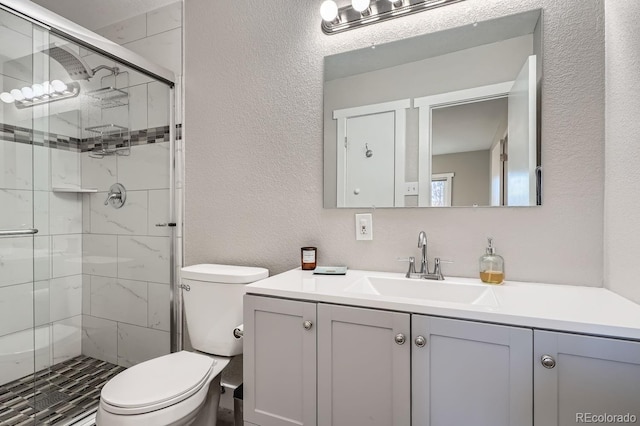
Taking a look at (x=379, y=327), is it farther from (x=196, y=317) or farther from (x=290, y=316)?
(x=196, y=317)

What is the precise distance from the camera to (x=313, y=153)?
5.21ft

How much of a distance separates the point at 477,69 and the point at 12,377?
2.78 metres

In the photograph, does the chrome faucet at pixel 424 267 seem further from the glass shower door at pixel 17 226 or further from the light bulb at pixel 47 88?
the light bulb at pixel 47 88

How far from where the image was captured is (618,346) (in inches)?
29.8

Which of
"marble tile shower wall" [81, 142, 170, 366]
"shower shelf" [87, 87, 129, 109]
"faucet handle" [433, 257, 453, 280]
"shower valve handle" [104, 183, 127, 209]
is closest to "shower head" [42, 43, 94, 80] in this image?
"shower shelf" [87, 87, 129, 109]

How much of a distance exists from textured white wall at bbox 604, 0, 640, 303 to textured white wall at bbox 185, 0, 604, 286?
0.12ft

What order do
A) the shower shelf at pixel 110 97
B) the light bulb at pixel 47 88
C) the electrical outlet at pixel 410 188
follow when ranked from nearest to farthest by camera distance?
the electrical outlet at pixel 410 188
the light bulb at pixel 47 88
the shower shelf at pixel 110 97

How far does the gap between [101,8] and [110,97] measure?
60 centimetres

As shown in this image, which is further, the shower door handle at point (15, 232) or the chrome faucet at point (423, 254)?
the shower door handle at point (15, 232)

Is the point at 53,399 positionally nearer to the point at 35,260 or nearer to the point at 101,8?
the point at 35,260

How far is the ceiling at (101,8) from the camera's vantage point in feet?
6.39

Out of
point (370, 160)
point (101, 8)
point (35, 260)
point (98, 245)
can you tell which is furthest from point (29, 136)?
point (370, 160)

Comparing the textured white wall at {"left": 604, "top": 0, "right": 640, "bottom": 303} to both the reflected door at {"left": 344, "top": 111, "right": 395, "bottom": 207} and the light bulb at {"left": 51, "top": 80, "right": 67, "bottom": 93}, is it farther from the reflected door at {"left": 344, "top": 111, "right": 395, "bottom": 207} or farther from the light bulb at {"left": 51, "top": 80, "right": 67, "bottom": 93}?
the light bulb at {"left": 51, "top": 80, "right": 67, "bottom": 93}

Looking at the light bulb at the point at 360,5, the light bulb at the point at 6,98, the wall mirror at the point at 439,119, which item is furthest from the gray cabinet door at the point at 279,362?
the light bulb at the point at 6,98
